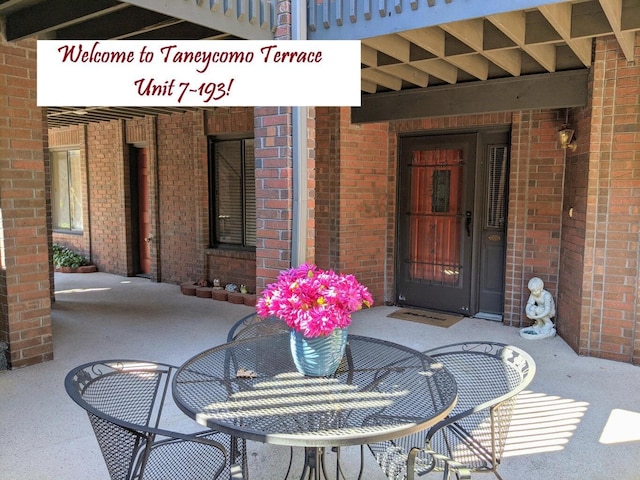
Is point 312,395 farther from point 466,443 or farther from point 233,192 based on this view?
point 233,192

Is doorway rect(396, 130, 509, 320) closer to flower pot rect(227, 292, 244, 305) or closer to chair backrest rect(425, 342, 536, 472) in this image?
flower pot rect(227, 292, 244, 305)

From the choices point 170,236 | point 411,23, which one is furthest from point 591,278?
point 170,236

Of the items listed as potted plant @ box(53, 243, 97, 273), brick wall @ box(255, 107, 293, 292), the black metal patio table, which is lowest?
potted plant @ box(53, 243, 97, 273)

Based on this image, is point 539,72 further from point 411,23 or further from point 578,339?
point 578,339

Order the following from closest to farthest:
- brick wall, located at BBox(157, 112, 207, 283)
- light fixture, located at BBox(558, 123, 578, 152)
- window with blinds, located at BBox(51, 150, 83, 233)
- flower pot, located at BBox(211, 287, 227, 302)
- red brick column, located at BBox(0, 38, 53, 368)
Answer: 1. red brick column, located at BBox(0, 38, 53, 368)
2. light fixture, located at BBox(558, 123, 578, 152)
3. flower pot, located at BBox(211, 287, 227, 302)
4. brick wall, located at BBox(157, 112, 207, 283)
5. window with blinds, located at BBox(51, 150, 83, 233)

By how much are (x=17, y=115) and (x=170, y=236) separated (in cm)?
403

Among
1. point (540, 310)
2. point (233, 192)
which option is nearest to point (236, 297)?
point (233, 192)

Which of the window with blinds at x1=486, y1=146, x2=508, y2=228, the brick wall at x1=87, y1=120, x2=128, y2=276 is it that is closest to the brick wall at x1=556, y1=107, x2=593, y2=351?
the window with blinds at x1=486, y1=146, x2=508, y2=228

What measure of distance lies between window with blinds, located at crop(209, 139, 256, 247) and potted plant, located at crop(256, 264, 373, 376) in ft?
16.0

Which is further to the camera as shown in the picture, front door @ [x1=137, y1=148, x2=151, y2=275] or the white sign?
front door @ [x1=137, y1=148, x2=151, y2=275]

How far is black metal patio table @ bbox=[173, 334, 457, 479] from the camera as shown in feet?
5.55

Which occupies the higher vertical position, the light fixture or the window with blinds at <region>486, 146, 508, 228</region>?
the light fixture

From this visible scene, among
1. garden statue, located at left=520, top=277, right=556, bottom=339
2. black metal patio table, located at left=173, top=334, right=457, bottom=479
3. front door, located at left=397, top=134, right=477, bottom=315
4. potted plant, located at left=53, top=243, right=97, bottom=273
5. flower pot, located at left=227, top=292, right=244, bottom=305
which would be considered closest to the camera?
black metal patio table, located at left=173, top=334, right=457, bottom=479

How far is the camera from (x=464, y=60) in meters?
4.14
